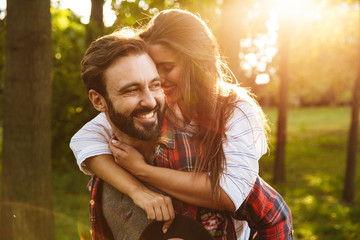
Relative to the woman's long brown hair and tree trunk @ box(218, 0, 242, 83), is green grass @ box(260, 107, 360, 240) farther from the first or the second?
the woman's long brown hair

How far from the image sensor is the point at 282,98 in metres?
12.5

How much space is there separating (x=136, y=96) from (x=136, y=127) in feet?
0.60

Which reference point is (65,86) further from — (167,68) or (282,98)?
(282,98)

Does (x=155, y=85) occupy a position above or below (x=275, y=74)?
above

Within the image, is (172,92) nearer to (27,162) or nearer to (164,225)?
(164,225)

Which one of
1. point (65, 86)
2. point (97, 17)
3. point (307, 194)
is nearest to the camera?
point (97, 17)

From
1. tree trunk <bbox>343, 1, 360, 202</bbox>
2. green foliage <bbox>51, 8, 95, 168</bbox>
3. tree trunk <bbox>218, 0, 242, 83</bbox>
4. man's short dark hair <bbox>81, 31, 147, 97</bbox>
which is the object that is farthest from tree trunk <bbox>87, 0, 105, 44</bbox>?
tree trunk <bbox>343, 1, 360, 202</bbox>

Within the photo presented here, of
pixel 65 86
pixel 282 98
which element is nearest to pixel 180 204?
pixel 65 86

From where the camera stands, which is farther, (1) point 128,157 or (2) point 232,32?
(2) point 232,32

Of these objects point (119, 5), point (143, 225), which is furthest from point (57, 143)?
point (143, 225)

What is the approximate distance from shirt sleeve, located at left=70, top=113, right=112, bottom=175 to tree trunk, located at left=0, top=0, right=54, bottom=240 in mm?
2117

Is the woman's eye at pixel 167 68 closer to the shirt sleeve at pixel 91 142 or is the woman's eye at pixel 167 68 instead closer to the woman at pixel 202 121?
the woman at pixel 202 121

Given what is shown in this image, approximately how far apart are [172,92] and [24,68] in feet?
8.11

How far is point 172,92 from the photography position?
107 inches
